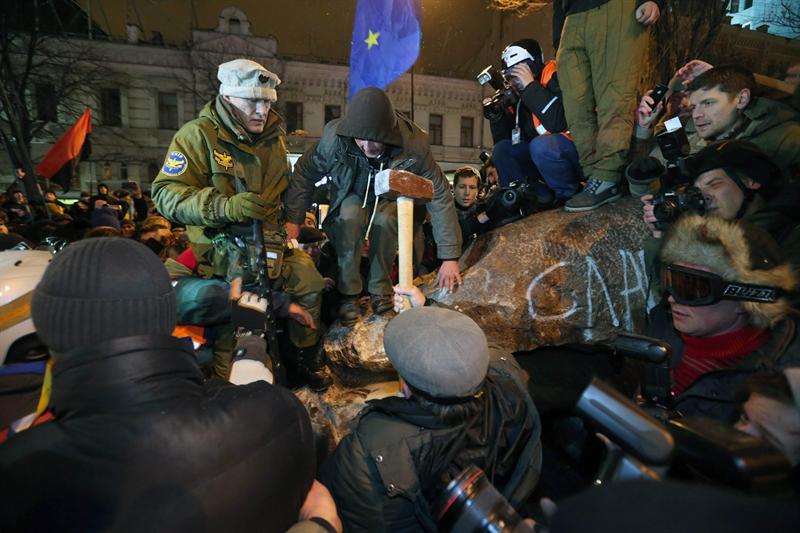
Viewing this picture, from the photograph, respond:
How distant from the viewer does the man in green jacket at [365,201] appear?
3.32 m

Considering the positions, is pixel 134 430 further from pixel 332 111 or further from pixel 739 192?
pixel 332 111

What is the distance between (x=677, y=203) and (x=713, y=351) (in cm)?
114

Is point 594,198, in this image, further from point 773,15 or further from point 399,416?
point 773,15

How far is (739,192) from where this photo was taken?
2863mm

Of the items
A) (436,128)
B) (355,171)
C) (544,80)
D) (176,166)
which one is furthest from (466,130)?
(176,166)

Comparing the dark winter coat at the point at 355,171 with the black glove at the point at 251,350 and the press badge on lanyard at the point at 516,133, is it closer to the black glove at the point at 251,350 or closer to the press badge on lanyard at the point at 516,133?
the press badge on lanyard at the point at 516,133

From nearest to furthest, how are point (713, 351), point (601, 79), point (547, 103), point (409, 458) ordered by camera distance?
point (409, 458) → point (713, 351) → point (601, 79) → point (547, 103)

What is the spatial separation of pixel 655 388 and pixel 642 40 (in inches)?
116

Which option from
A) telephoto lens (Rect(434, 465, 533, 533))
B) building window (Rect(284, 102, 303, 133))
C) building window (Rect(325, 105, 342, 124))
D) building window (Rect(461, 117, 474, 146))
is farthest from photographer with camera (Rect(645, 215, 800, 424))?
building window (Rect(461, 117, 474, 146))

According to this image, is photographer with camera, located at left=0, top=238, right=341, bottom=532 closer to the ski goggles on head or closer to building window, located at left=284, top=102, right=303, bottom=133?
the ski goggles on head

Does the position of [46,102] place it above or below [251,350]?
above

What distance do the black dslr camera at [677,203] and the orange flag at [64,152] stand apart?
435 inches

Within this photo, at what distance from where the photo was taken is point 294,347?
136 inches

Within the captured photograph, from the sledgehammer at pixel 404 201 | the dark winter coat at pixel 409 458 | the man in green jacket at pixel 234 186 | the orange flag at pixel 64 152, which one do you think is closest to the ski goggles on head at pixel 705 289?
the dark winter coat at pixel 409 458
